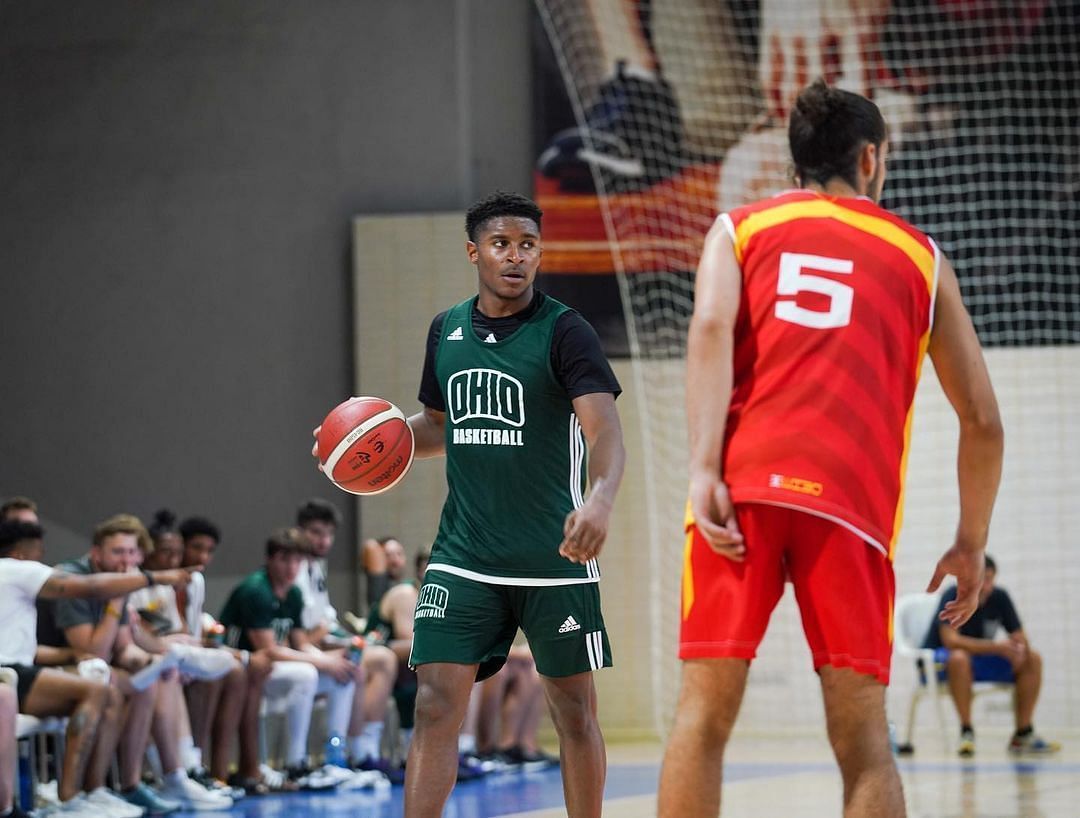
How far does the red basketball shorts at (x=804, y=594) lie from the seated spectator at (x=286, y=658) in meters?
5.83

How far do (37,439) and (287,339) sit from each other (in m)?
2.12

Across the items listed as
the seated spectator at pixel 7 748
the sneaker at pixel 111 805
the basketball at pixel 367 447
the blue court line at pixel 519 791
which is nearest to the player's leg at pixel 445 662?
the basketball at pixel 367 447

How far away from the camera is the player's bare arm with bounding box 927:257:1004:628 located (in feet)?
9.93

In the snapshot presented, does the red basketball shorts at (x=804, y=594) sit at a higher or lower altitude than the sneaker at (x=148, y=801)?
higher

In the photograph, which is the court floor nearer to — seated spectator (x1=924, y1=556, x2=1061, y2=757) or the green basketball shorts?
seated spectator (x1=924, y1=556, x2=1061, y2=757)

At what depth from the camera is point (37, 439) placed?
39.1ft

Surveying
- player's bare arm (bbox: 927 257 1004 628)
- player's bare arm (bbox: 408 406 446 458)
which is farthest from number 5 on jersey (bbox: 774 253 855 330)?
player's bare arm (bbox: 408 406 446 458)

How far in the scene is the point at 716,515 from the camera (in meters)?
2.92

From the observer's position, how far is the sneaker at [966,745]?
379 inches

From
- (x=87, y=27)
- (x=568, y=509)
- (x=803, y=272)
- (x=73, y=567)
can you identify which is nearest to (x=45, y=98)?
(x=87, y=27)

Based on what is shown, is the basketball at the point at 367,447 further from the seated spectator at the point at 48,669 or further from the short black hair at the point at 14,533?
the short black hair at the point at 14,533

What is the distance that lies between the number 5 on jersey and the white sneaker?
212 inches

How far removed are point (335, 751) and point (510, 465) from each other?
4907 millimetres

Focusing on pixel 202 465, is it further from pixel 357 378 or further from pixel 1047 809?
pixel 1047 809
